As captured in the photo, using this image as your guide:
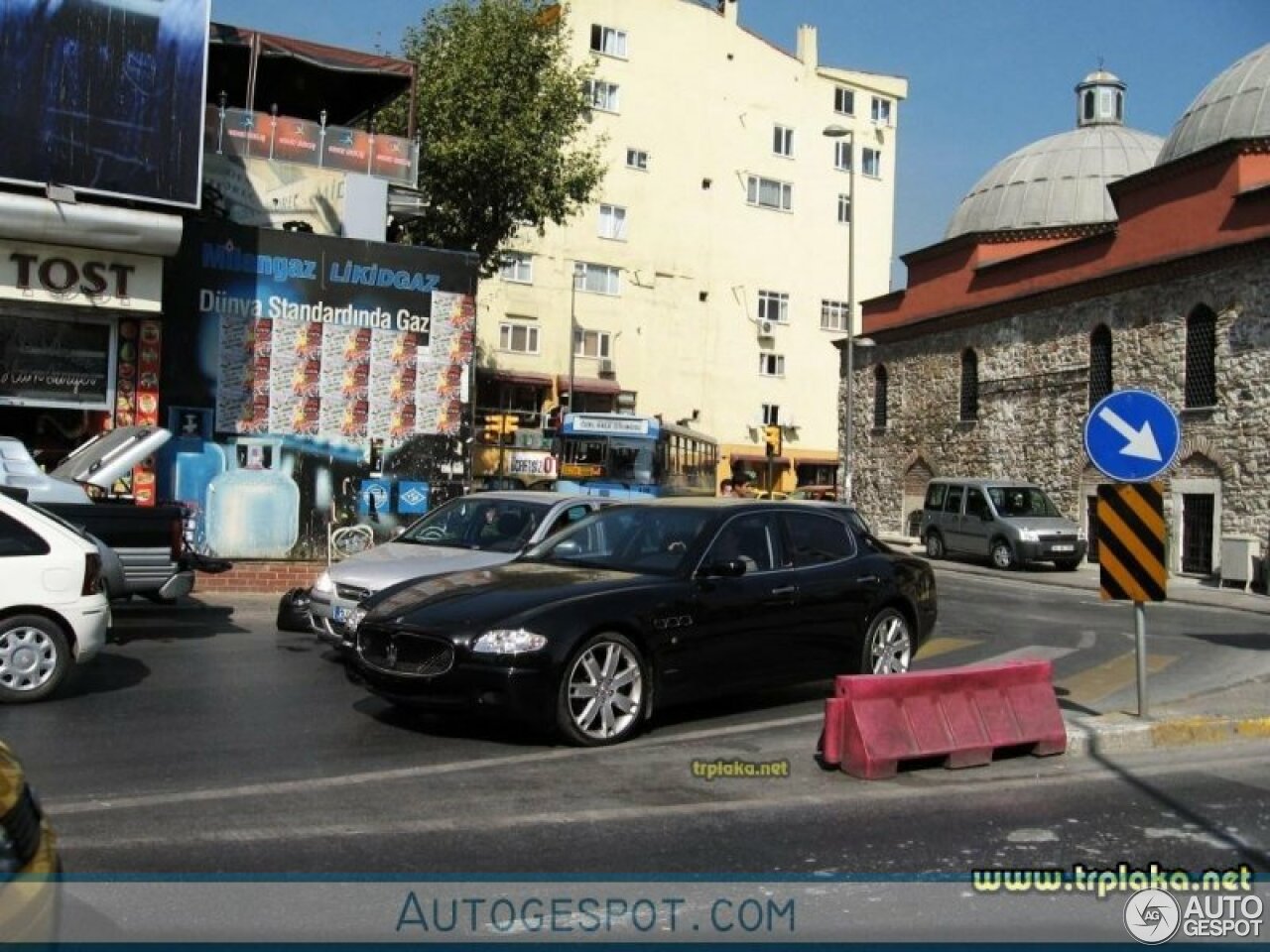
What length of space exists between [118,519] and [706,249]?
4476 centimetres

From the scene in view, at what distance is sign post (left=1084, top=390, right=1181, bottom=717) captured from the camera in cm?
858

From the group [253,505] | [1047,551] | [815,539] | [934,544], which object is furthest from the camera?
[934,544]

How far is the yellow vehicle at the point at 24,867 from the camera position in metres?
3.10

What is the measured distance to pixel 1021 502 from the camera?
2820cm

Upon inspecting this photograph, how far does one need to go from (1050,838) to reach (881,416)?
36.1 metres

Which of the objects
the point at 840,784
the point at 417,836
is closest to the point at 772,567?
the point at 840,784

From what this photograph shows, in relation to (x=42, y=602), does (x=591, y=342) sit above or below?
above

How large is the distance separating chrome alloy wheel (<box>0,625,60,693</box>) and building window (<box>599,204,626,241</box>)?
43.7 m

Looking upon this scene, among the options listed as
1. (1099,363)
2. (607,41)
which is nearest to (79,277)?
(1099,363)

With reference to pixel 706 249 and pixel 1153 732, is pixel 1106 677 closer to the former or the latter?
pixel 1153 732

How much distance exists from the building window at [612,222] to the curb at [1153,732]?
43954 millimetres

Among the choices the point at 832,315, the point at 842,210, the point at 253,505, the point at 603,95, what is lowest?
the point at 253,505

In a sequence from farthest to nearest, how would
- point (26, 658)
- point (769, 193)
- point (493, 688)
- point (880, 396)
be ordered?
point (769, 193), point (880, 396), point (26, 658), point (493, 688)

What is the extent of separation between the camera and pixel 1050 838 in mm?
5840
